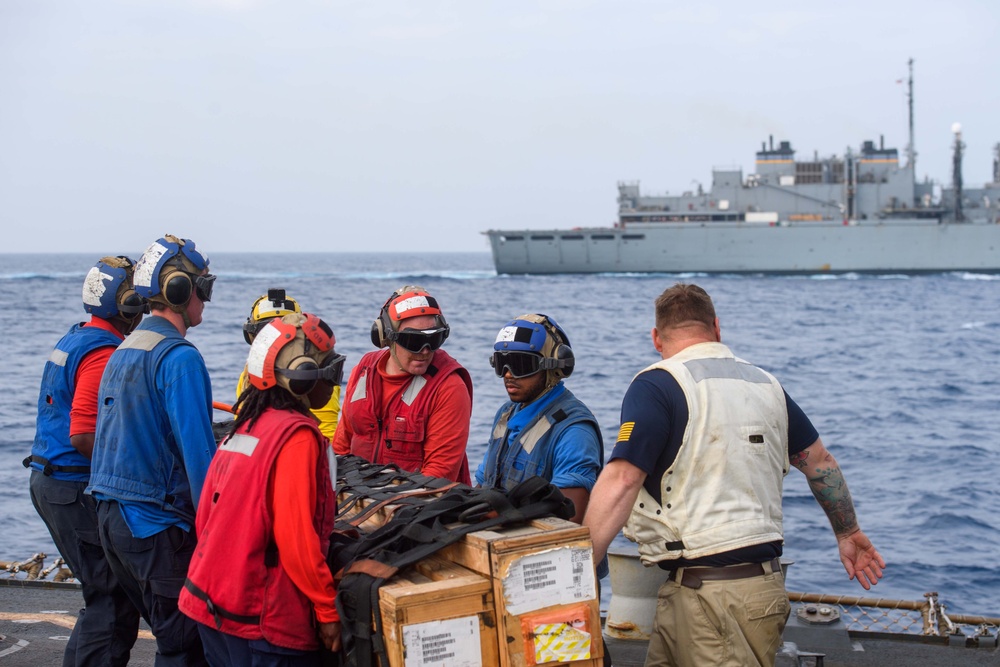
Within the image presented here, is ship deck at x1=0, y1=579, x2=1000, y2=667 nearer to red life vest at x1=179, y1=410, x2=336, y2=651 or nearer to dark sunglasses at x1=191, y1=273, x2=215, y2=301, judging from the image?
red life vest at x1=179, y1=410, x2=336, y2=651

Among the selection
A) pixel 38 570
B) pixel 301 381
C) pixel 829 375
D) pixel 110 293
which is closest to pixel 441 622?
pixel 301 381

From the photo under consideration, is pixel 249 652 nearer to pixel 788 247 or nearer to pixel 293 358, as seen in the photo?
pixel 293 358

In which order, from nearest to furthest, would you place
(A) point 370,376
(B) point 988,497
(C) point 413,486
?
(C) point 413,486 → (A) point 370,376 → (B) point 988,497

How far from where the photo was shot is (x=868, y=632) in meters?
6.08

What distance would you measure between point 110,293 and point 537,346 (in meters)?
2.22

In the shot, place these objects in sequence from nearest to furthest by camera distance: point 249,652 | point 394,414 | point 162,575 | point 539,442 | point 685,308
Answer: point 249,652
point 685,308
point 162,575
point 539,442
point 394,414

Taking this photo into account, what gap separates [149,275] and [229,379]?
62.6 ft

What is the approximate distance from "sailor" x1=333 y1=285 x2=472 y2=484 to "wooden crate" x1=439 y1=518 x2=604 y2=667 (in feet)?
5.47

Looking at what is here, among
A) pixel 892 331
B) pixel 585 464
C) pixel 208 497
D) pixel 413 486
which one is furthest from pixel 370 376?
pixel 892 331

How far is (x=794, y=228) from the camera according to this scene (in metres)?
71.1

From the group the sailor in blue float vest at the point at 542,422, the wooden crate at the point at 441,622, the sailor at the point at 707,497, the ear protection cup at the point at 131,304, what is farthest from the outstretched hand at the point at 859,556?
the ear protection cup at the point at 131,304

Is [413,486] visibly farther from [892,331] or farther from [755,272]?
[755,272]

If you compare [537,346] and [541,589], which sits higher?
[537,346]

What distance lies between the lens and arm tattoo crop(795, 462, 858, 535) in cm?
414
